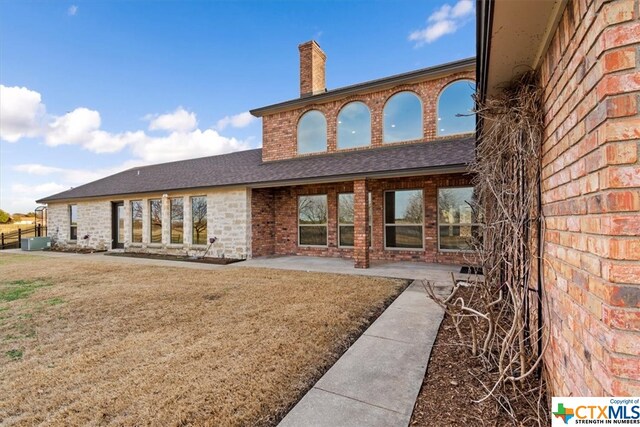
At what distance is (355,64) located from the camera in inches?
587

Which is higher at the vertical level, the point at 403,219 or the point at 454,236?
the point at 403,219

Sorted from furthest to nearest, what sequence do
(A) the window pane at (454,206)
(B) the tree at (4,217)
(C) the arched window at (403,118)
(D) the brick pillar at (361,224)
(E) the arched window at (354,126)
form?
1. (B) the tree at (4,217)
2. (E) the arched window at (354,126)
3. (C) the arched window at (403,118)
4. (A) the window pane at (454,206)
5. (D) the brick pillar at (361,224)

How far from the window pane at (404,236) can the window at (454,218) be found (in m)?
0.69

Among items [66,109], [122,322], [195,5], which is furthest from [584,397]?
[66,109]

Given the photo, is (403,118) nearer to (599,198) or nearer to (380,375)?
(380,375)

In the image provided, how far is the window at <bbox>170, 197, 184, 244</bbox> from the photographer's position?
1259cm

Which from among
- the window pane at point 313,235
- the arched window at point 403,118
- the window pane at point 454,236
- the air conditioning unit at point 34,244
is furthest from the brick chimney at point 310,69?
the air conditioning unit at point 34,244

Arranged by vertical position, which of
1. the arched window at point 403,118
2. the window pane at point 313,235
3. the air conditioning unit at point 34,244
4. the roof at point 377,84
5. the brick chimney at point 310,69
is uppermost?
the brick chimney at point 310,69

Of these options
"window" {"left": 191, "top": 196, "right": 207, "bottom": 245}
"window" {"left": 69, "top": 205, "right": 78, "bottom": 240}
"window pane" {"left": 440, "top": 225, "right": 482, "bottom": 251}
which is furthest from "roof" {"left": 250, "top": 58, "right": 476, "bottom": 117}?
"window" {"left": 69, "top": 205, "right": 78, "bottom": 240}

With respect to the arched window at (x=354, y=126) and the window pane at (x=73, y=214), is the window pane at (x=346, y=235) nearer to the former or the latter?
the arched window at (x=354, y=126)

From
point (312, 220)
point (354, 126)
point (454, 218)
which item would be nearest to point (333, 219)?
point (312, 220)

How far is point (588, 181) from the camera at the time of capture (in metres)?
1.45

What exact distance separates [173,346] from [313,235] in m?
7.95

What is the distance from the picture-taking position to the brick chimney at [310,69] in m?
12.0
